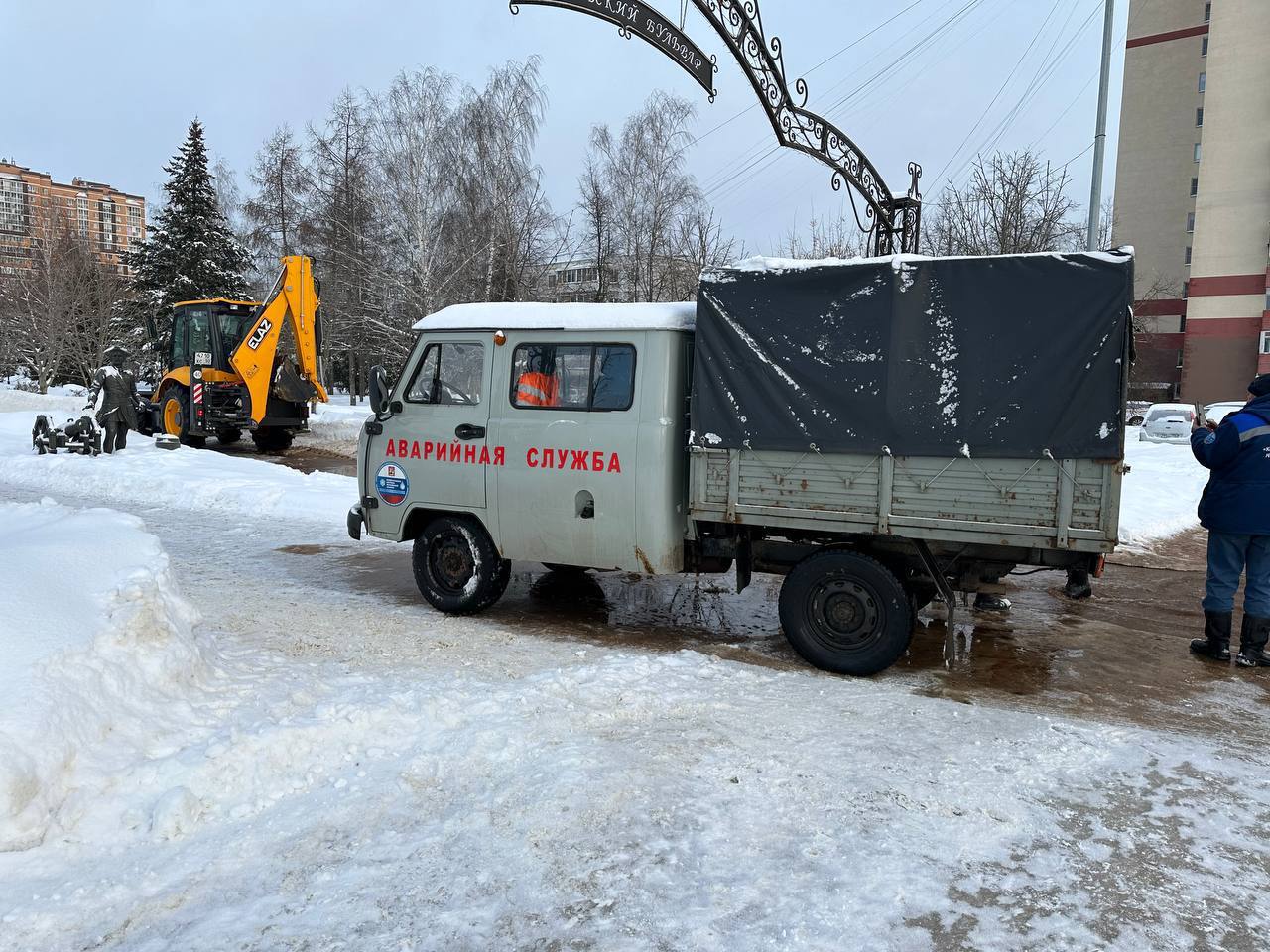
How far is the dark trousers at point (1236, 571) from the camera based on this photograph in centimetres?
586

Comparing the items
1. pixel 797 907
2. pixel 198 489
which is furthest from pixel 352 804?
pixel 198 489

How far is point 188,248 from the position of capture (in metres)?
34.7

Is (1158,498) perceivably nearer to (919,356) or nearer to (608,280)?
(919,356)

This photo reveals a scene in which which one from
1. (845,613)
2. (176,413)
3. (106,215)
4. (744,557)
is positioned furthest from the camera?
(106,215)

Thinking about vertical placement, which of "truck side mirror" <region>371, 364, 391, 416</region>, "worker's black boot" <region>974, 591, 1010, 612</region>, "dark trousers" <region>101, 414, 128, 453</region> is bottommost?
"worker's black boot" <region>974, 591, 1010, 612</region>

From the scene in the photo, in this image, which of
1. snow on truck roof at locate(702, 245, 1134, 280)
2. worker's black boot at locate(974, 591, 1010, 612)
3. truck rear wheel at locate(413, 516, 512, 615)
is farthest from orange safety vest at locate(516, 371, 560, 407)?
worker's black boot at locate(974, 591, 1010, 612)

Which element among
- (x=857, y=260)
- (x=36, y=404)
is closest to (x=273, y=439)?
(x=36, y=404)

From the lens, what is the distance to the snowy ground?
2980 millimetres

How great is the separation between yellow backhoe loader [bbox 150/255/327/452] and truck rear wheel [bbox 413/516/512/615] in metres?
12.7

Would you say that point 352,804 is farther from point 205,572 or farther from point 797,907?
point 205,572

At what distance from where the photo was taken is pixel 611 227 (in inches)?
1268

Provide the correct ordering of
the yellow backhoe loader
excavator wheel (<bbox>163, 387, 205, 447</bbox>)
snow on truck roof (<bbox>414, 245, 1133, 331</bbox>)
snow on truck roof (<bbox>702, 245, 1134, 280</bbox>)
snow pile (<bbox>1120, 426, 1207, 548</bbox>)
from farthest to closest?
excavator wheel (<bbox>163, 387, 205, 447</bbox>) → the yellow backhoe loader → snow pile (<bbox>1120, 426, 1207, 548</bbox>) → snow on truck roof (<bbox>414, 245, 1133, 331</bbox>) → snow on truck roof (<bbox>702, 245, 1134, 280</bbox>)

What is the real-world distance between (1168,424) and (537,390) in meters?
27.1

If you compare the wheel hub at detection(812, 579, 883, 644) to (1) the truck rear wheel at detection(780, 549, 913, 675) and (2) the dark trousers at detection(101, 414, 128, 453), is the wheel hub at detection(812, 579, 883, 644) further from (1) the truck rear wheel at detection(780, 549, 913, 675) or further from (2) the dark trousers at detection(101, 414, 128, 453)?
(2) the dark trousers at detection(101, 414, 128, 453)
